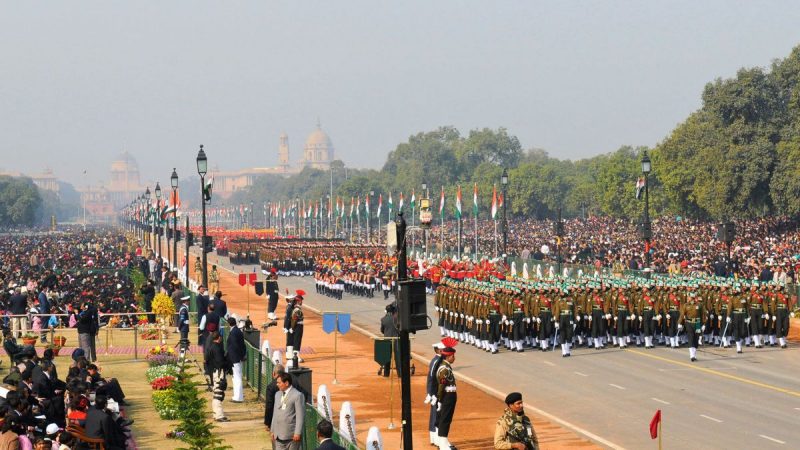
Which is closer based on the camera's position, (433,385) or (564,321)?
(433,385)

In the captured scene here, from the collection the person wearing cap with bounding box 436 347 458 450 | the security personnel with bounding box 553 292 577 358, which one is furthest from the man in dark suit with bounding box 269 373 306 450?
the security personnel with bounding box 553 292 577 358

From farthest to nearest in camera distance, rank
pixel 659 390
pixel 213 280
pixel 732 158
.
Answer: pixel 732 158, pixel 213 280, pixel 659 390

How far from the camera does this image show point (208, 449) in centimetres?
1578

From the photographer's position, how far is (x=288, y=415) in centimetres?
1584

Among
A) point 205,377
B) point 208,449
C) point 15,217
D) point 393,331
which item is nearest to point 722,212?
point 393,331

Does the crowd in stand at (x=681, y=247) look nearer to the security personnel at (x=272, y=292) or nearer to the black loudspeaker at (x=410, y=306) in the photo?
the security personnel at (x=272, y=292)

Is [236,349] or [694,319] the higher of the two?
[236,349]

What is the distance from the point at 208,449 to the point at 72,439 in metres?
1.89

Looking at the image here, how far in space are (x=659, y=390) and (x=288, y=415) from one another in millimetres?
11349

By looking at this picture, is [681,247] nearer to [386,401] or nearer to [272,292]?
[272,292]

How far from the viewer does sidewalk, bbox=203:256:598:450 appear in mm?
20172

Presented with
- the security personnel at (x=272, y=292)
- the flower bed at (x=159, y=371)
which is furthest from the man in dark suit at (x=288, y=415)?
the security personnel at (x=272, y=292)

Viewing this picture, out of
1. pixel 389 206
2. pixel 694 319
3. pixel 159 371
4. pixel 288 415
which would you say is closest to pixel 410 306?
pixel 288 415

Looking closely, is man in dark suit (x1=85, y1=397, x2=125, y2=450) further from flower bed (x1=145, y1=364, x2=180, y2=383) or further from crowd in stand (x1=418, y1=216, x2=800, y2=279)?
crowd in stand (x1=418, y1=216, x2=800, y2=279)
